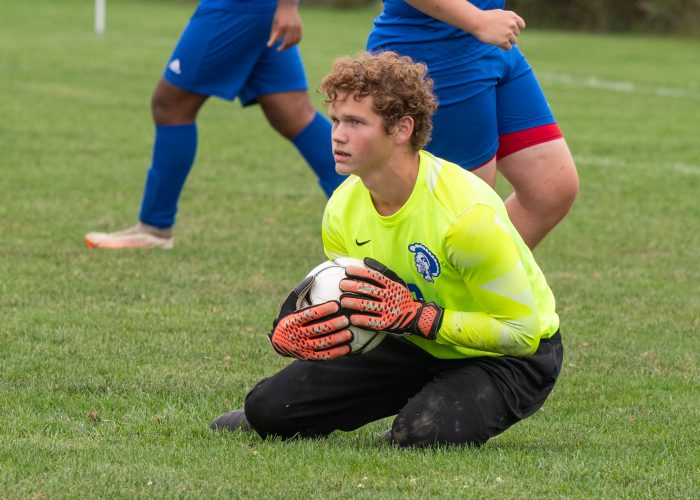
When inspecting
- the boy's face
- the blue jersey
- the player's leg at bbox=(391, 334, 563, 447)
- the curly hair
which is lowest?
the player's leg at bbox=(391, 334, 563, 447)

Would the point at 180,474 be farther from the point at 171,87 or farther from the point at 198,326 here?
the point at 171,87

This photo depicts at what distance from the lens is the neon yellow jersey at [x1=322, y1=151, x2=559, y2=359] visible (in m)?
3.95

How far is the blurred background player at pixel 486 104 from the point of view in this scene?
4918 millimetres

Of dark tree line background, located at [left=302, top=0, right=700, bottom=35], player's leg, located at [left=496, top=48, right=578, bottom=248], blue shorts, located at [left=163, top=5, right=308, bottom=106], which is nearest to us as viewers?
player's leg, located at [left=496, top=48, right=578, bottom=248]

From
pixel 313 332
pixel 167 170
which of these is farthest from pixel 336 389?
pixel 167 170

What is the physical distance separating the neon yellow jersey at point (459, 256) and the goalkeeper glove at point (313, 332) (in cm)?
27

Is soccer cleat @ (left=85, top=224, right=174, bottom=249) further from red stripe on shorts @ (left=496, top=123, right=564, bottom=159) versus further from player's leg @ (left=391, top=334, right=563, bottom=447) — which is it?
player's leg @ (left=391, top=334, right=563, bottom=447)

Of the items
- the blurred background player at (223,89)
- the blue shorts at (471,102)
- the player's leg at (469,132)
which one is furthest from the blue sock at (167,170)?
the player's leg at (469,132)

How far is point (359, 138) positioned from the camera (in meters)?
4.03

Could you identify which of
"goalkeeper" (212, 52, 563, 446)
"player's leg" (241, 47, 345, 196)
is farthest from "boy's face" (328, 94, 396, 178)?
"player's leg" (241, 47, 345, 196)

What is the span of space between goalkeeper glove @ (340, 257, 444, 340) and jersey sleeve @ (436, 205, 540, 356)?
0.21ft

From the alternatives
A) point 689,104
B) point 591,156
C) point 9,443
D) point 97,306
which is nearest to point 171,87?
point 97,306

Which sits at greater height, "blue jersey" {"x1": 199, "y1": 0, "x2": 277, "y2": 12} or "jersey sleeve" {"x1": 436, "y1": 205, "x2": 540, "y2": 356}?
"jersey sleeve" {"x1": 436, "y1": 205, "x2": 540, "y2": 356}

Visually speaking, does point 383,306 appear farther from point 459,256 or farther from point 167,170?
point 167,170
